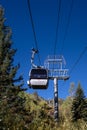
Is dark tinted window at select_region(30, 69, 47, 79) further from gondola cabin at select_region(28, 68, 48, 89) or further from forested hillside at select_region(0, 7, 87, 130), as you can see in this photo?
forested hillside at select_region(0, 7, 87, 130)

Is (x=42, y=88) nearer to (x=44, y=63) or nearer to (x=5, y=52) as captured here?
(x=44, y=63)

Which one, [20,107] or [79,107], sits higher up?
[79,107]

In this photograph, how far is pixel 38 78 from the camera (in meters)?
28.5

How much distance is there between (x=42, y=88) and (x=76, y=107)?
32406 millimetres

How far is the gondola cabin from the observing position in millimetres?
28484

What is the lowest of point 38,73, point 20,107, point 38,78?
point 20,107

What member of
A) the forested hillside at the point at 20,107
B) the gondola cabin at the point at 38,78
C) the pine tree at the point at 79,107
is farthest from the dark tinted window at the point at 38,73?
the pine tree at the point at 79,107

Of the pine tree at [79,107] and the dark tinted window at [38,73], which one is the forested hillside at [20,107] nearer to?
the pine tree at [79,107]

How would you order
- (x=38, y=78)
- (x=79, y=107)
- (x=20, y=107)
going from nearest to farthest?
1. (x=38, y=78)
2. (x=20, y=107)
3. (x=79, y=107)

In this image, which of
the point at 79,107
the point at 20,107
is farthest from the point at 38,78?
the point at 79,107

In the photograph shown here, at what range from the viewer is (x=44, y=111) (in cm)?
798

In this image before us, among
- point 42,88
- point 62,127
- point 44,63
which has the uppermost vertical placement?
point 44,63

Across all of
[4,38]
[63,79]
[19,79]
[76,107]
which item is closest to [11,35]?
[4,38]

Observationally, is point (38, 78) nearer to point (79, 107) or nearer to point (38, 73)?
point (38, 73)
